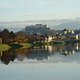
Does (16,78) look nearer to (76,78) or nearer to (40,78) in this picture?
(40,78)

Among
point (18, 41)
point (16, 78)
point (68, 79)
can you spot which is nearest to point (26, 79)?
point (16, 78)

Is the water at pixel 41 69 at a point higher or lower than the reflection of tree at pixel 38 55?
higher

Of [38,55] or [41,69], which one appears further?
[38,55]

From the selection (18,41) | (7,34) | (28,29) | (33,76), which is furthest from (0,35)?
(28,29)

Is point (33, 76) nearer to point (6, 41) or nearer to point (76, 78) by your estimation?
point (76, 78)

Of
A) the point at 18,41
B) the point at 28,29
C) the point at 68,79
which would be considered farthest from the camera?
the point at 28,29

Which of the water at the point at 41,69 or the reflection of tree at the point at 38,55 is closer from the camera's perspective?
the water at the point at 41,69

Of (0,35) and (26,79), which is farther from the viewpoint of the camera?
(0,35)

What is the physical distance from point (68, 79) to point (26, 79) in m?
1.47

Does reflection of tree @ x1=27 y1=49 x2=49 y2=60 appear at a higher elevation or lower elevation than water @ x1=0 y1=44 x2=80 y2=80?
lower

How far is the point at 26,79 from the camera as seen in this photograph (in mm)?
12383

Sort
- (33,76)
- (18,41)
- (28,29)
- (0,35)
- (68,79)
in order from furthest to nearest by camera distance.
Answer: (28,29), (18,41), (0,35), (33,76), (68,79)

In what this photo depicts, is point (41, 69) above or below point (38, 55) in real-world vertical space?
above

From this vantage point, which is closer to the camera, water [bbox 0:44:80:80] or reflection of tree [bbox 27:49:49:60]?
water [bbox 0:44:80:80]
